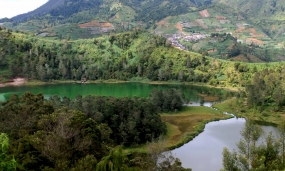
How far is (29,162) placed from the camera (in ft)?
65.1

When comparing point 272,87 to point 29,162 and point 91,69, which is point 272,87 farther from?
point 91,69

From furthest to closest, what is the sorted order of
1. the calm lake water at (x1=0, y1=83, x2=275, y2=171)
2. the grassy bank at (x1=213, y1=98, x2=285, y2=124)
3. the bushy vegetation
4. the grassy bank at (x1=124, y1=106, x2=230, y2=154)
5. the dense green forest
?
1. the grassy bank at (x1=213, y1=98, x2=285, y2=124)
2. the grassy bank at (x1=124, y1=106, x2=230, y2=154)
3. the calm lake water at (x1=0, y1=83, x2=275, y2=171)
4. the bushy vegetation
5. the dense green forest

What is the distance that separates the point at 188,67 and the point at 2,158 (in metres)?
108

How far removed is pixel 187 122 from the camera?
57.0 metres

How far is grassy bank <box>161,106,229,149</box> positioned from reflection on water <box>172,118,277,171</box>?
108 centimetres

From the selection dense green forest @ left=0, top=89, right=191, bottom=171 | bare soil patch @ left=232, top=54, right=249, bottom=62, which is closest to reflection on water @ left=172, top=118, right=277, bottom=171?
dense green forest @ left=0, top=89, right=191, bottom=171

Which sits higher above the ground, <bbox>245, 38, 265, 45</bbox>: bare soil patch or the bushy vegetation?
<bbox>245, 38, 265, 45</bbox>: bare soil patch

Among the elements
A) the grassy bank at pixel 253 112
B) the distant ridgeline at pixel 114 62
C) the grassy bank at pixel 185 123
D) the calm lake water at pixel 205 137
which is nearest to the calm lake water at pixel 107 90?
the calm lake water at pixel 205 137

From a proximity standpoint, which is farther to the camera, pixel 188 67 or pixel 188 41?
pixel 188 41

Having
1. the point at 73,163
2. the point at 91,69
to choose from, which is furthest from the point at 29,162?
the point at 91,69

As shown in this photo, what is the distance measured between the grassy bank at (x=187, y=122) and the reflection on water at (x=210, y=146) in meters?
1.08

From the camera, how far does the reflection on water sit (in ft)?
121

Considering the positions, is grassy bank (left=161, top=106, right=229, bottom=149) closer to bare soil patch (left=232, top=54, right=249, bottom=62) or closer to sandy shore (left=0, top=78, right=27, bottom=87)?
sandy shore (left=0, top=78, right=27, bottom=87)

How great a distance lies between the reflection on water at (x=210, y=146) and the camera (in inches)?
1451
